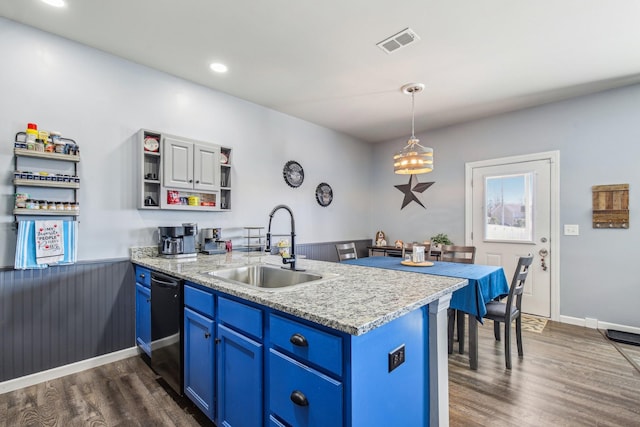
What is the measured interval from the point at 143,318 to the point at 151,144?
1.59 meters

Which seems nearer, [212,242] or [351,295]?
[351,295]

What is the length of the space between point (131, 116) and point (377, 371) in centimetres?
303

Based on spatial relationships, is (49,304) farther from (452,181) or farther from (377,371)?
(452,181)

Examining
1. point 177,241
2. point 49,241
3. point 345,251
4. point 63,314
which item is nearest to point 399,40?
point 345,251

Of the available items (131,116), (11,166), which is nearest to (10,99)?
(11,166)

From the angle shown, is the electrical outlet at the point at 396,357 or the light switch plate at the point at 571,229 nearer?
the electrical outlet at the point at 396,357

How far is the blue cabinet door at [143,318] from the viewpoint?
2.48 metres

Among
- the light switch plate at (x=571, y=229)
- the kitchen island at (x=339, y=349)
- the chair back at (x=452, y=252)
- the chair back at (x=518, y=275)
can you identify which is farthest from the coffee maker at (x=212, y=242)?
the light switch plate at (x=571, y=229)

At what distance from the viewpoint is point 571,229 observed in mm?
→ 3641

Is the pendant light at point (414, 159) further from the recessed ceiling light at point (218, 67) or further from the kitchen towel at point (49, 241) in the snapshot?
the kitchen towel at point (49, 241)

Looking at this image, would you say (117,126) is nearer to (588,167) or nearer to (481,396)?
(481,396)

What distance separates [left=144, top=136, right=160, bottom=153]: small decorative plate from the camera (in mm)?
2837

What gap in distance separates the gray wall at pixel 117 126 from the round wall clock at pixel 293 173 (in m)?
0.08

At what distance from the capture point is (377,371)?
3.88 feet
